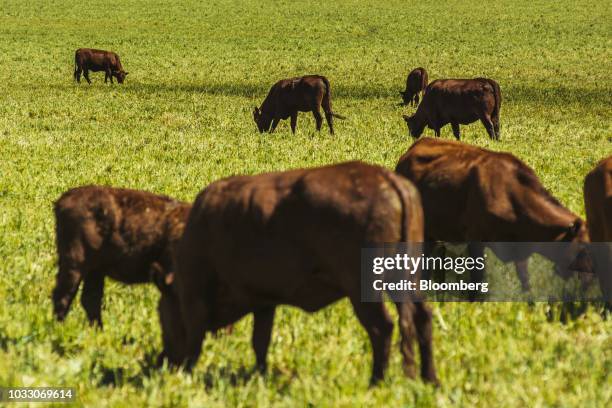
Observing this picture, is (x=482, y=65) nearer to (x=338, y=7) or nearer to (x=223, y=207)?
(x=338, y=7)

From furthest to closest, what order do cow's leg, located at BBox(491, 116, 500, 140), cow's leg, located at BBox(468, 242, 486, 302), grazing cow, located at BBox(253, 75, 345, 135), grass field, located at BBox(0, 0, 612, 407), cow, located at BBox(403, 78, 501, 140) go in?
1. grazing cow, located at BBox(253, 75, 345, 135)
2. cow, located at BBox(403, 78, 501, 140)
3. cow's leg, located at BBox(491, 116, 500, 140)
4. cow's leg, located at BBox(468, 242, 486, 302)
5. grass field, located at BBox(0, 0, 612, 407)

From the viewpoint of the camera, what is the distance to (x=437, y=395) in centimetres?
465

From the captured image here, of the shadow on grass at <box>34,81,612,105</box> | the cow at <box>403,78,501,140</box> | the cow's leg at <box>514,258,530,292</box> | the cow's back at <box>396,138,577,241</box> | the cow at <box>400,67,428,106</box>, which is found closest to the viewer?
the cow's back at <box>396,138,577,241</box>

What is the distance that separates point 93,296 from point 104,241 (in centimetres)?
50

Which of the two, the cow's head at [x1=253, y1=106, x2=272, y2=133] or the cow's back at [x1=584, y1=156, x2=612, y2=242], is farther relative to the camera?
the cow's head at [x1=253, y1=106, x2=272, y2=133]

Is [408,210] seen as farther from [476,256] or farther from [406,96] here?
[406,96]

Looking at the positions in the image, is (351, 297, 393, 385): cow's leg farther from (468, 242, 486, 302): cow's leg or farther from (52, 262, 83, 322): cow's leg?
(468, 242, 486, 302): cow's leg

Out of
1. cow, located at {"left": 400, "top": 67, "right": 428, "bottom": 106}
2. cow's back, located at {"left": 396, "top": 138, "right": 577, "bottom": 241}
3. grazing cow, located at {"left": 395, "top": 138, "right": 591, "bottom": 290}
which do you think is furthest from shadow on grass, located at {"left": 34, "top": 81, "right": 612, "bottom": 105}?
grazing cow, located at {"left": 395, "top": 138, "right": 591, "bottom": 290}

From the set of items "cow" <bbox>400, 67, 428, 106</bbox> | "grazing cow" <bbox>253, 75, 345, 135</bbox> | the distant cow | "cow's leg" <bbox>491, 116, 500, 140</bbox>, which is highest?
the distant cow

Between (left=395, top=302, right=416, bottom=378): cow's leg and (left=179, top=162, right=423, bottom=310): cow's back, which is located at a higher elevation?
(left=179, top=162, right=423, bottom=310): cow's back

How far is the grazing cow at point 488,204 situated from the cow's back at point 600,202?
0.24m

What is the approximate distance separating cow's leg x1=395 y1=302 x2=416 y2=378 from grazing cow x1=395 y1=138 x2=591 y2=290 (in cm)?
231

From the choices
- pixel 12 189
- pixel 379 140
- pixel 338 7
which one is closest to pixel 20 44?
pixel 338 7

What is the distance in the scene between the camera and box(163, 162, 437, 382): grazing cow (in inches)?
186
